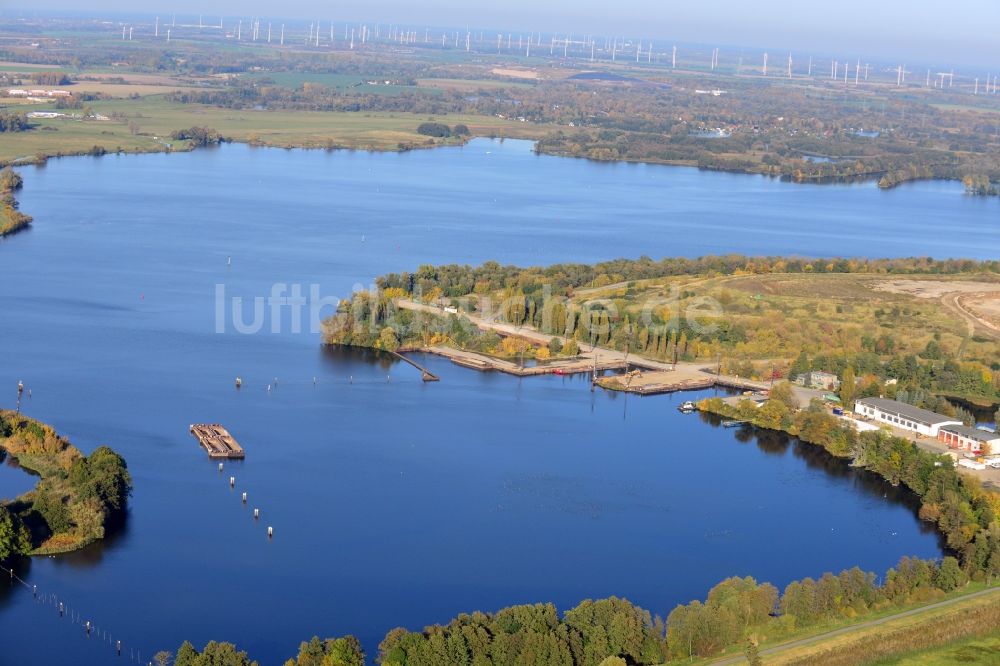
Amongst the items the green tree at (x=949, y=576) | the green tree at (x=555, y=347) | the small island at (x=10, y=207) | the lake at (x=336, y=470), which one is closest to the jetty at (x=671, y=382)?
the lake at (x=336, y=470)

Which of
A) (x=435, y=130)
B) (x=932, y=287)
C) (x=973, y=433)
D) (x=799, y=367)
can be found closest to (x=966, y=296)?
(x=932, y=287)

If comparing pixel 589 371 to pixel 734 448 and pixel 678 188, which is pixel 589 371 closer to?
pixel 734 448

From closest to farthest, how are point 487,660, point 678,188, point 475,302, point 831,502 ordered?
point 487,660, point 831,502, point 475,302, point 678,188

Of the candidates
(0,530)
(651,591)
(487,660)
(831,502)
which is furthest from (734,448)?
(0,530)

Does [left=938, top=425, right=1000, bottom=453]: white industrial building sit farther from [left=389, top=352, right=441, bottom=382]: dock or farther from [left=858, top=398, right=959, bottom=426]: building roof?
[left=389, top=352, right=441, bottom=382]: dock

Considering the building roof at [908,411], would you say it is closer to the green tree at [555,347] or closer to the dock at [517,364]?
the dock at [517,364]
